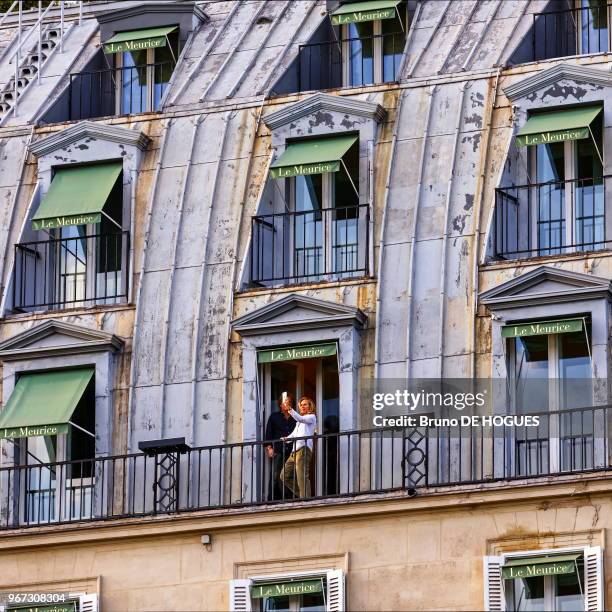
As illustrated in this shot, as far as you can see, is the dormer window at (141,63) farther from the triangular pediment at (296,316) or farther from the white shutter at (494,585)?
the white shutter at (494,585)

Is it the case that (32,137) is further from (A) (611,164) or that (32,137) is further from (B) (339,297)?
(A) (611,164)

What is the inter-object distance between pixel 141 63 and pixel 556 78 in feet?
27.0

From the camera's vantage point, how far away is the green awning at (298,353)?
51781 millimetres

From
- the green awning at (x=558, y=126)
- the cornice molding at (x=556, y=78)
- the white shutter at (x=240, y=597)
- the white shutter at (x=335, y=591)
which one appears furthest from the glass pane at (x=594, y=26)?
the white shutter at (x=240, y=597)

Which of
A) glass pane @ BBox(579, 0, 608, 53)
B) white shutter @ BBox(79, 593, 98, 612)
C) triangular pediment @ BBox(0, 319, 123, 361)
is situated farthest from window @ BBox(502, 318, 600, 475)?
white shutter @ BBox(79, 593, 98, 612)

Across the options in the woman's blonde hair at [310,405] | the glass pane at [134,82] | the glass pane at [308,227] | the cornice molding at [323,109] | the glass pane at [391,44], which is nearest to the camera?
the woman's blonde hair at [310,405]

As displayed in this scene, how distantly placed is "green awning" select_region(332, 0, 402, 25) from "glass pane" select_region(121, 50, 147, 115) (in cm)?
351

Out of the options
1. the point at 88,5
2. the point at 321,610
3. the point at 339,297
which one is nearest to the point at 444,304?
the point at 339,297

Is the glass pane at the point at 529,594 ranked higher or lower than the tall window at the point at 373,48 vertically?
lower

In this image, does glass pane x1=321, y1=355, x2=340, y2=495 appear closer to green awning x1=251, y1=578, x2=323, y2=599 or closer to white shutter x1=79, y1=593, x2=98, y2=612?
green awning x1=251, y1=578, x2=323, y2=599

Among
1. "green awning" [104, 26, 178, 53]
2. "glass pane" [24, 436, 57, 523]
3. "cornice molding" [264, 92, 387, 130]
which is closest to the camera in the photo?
"glass pane" [24, 436, 57, 523]

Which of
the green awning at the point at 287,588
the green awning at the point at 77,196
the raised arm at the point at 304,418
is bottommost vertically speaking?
the green awning at the point at 287,588

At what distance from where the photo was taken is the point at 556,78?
52344mm

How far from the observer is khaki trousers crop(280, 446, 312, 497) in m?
50.8
